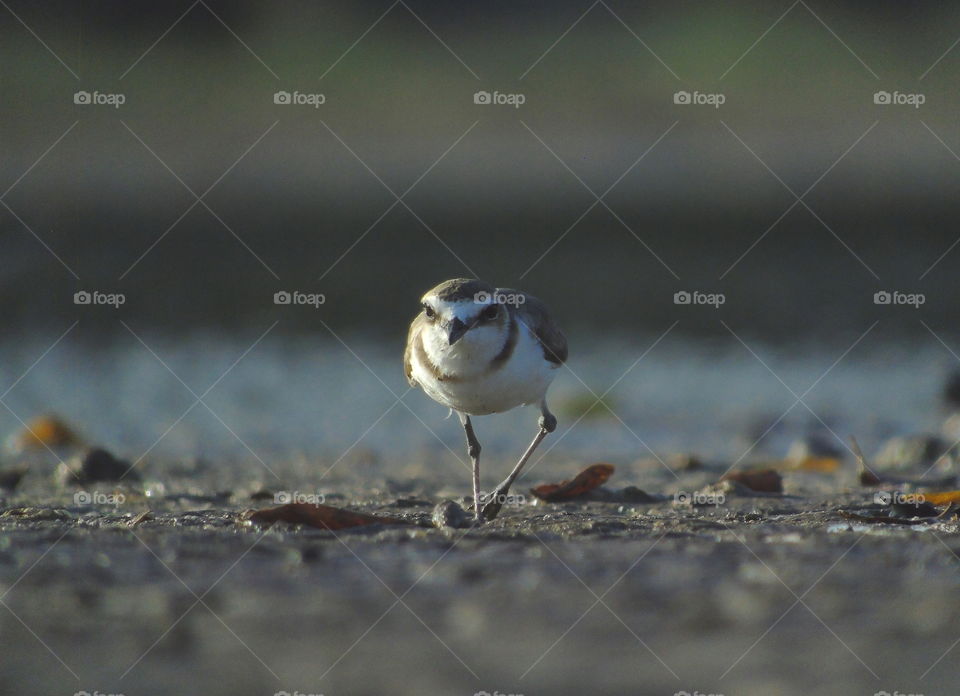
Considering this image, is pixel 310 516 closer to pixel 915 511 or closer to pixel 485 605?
pixel 485 605

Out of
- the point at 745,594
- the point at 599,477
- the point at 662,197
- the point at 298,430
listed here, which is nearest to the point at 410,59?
the point at 662,197

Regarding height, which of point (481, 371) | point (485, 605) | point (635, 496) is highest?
point (481, 371)

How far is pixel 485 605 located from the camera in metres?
5.29

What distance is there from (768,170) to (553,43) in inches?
196

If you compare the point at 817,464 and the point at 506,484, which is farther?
the point at 817,464

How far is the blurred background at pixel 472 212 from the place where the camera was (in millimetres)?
12758

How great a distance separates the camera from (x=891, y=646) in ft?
15.2

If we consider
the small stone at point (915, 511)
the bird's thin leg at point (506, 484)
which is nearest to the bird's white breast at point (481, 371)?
the bird's thin leg at point (506, 484)

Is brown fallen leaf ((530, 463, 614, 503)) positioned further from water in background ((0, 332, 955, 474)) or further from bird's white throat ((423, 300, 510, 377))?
water in background ((0, 332, 955, 474))

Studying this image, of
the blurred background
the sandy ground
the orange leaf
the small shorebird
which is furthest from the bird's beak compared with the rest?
the blurred background

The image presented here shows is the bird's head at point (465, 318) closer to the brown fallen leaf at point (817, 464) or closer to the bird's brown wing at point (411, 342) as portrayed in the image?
the bird's brown wing at point (411, 342)

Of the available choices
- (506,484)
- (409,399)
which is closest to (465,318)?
(506,484)

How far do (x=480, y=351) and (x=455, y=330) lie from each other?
310 mm

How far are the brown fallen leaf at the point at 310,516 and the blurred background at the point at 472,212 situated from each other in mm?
4259
